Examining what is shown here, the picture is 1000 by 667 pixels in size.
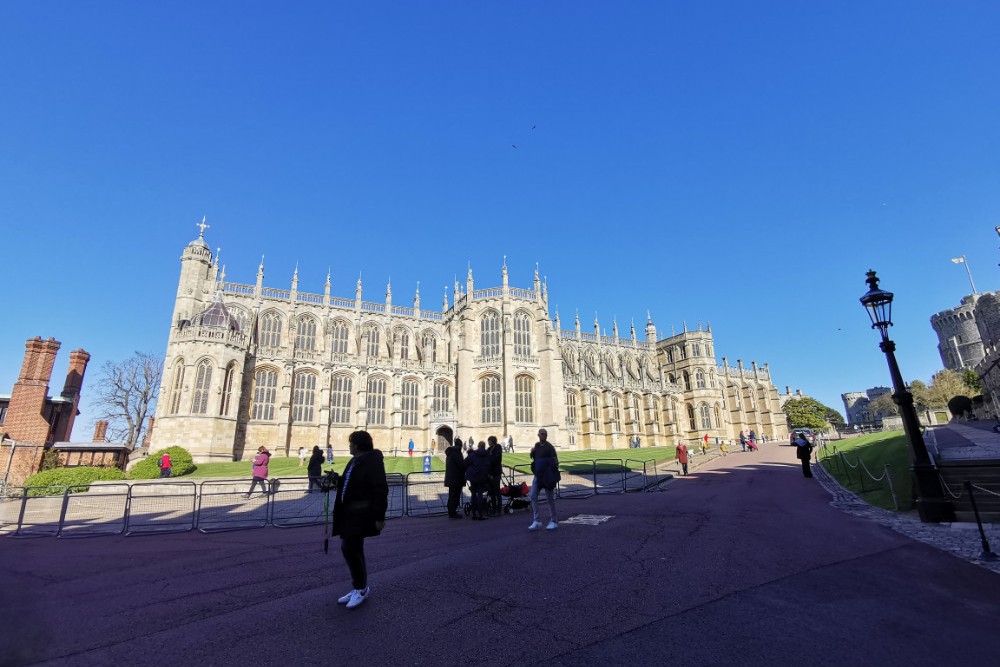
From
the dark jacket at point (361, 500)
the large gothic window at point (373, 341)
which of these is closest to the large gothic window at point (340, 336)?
the large gothic window at point (373, 341)

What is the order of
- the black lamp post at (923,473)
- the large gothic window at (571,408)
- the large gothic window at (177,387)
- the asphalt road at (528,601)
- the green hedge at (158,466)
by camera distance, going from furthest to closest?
1. the large gothic window at (571,408)
2. the large gothic window at (177,387)
3. the green hedge at (158,466)
4. the black lamp post at (923,473)
5. the asphalt road at (528,601)

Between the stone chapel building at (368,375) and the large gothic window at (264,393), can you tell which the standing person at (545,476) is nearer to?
the stone chapel building at (368,375)

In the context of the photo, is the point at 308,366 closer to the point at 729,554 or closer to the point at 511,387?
the point at 511,387

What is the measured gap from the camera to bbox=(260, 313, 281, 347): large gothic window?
1544 inches

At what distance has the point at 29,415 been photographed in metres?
25.1

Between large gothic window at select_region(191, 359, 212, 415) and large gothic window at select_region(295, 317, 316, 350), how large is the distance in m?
8.26

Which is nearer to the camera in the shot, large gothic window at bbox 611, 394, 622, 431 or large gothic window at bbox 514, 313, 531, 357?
large gothic window at bbox 514, 313, 531, 357

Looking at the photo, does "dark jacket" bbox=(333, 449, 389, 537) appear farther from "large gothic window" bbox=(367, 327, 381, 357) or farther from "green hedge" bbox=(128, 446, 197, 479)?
"large gothic window" bbox=(367, 327, 381, 357)

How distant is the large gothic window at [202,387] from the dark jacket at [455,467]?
27506 millimetres

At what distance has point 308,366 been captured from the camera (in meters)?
38.2

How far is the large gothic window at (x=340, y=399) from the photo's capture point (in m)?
38.0

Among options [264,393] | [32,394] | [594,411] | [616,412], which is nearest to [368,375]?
[264,393]

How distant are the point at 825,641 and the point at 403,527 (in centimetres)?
869

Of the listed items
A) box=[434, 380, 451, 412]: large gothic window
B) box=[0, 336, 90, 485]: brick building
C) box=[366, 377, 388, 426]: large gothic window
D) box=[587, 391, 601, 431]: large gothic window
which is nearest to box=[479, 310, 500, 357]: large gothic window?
box=[434, 380, 451, 412]: large gothic window
